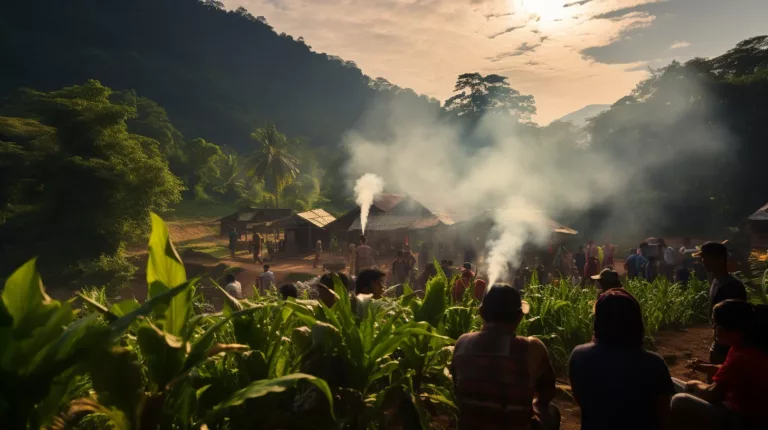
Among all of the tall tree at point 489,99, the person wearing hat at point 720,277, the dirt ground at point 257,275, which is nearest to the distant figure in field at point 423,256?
the dirt ground at point 257,275

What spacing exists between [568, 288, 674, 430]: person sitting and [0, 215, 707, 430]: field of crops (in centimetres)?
86

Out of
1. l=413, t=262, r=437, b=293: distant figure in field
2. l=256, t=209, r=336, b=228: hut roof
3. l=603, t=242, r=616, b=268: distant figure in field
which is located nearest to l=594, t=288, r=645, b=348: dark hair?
l=413, t=262, r=437, b=293: distant figure in field

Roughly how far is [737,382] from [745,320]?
0.37 metres

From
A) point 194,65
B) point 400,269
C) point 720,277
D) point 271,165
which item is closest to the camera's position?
point 720,277

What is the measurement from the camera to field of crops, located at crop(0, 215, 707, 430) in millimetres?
1661

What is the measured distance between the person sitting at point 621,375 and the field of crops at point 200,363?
86cm

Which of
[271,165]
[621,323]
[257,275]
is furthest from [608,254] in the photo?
[271,165]

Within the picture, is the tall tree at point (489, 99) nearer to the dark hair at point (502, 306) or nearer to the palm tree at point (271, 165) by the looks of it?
the palm tree at point (271, 165)

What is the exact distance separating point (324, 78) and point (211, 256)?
3676 inches

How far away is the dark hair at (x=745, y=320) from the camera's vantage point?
2596 millimetres

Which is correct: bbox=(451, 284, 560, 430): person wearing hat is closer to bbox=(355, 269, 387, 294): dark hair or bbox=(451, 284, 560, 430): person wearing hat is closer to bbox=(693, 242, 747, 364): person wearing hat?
bbox=(355, 269, 387, 294): dark hair

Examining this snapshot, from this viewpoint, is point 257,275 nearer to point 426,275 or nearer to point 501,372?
point 426,275

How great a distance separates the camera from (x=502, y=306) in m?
2.30

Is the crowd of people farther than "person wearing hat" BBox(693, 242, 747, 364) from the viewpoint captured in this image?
No
